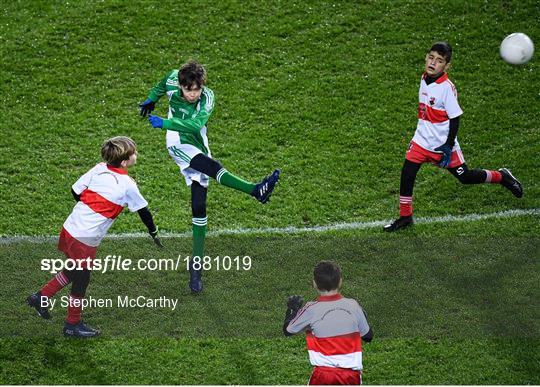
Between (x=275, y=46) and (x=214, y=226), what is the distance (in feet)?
13.0

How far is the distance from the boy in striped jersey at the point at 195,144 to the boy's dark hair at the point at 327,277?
2.05 meters

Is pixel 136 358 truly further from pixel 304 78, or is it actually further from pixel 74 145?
pixel 304 78

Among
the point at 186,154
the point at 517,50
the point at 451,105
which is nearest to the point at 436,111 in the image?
the point at 451,105

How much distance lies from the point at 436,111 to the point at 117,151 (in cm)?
333

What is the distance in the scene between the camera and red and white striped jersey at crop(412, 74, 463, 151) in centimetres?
1027

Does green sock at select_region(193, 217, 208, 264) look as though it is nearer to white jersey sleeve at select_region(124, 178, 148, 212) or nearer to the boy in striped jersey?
the boy in striped jersey

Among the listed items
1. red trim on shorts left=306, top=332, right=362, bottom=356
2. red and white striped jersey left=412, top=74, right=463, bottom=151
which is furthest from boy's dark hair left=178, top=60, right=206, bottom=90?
red trim on shorts left=306, top=332, right=362, bottom=356

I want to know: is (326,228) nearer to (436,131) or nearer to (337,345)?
(436,131)

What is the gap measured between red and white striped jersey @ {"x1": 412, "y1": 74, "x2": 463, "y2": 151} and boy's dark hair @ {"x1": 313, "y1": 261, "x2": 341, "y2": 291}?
3361 millimetres

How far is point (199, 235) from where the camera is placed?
31.9 feet

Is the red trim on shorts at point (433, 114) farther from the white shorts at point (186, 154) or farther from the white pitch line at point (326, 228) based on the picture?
the white shorts at point (186, 154)

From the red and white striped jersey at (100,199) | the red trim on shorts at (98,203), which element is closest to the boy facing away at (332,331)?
the red and white striped jersey at (100,199)

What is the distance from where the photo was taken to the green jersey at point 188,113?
30.7 feet

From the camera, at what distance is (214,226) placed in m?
11.1
